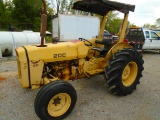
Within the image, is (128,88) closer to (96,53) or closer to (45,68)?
(96,53)

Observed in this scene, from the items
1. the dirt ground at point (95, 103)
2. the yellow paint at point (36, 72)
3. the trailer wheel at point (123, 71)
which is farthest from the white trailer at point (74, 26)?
the yellow paint at point (36, 72)

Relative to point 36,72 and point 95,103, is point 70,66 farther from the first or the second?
point 95,103

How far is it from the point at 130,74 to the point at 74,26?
10.2 m

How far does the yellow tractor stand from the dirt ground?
29cm

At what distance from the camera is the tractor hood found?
346 cm

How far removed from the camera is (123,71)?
4395 millimetres

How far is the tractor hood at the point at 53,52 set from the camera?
3.46 metres

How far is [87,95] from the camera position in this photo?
14.8 feet

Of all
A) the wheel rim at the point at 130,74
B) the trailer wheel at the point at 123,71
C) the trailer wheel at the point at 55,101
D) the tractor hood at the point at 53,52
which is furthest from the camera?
the wheel rim at the point at 130,74

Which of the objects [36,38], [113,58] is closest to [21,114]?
[113,58]

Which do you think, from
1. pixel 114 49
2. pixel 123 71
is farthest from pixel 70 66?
pixel 123 71

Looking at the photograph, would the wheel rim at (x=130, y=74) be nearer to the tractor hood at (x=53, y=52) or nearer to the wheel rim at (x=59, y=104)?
the tractor hood at (x=53, y=52)

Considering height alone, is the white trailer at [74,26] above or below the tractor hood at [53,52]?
above

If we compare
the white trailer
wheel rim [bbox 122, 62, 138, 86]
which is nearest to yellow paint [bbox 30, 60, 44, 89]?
wheel rim [bbox 122, 62, 138, 86]
